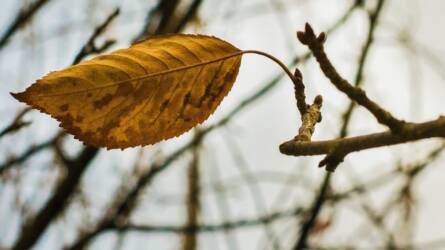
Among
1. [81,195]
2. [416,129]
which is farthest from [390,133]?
[81,195]

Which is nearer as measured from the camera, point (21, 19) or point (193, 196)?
point (21, 19)

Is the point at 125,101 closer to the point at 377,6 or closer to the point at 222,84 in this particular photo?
the point at 222,84

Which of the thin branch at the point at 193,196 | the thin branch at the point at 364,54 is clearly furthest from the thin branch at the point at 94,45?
the thin branch at the point at 193,196

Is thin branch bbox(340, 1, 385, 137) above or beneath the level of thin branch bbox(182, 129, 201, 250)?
above

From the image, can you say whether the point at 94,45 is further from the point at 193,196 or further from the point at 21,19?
the point at 193,196

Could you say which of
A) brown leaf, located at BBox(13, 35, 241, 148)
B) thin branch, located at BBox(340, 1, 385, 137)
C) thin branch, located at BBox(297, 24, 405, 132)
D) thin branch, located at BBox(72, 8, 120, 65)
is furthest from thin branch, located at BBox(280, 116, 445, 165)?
thin branch, located at BBox(340, 1, 385, 137)

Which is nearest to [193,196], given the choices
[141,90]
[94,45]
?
[94,45]

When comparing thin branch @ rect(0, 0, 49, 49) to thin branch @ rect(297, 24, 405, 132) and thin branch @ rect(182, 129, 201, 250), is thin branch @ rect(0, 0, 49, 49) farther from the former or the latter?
thin branch @ rect(297, 24, 405, 132)

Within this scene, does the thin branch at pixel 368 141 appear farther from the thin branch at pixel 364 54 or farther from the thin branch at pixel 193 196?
the thin branch at pixel 193 196

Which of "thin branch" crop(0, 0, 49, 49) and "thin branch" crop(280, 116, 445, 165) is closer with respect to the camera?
"thin branch" crop(280, 116, 445, 165)
